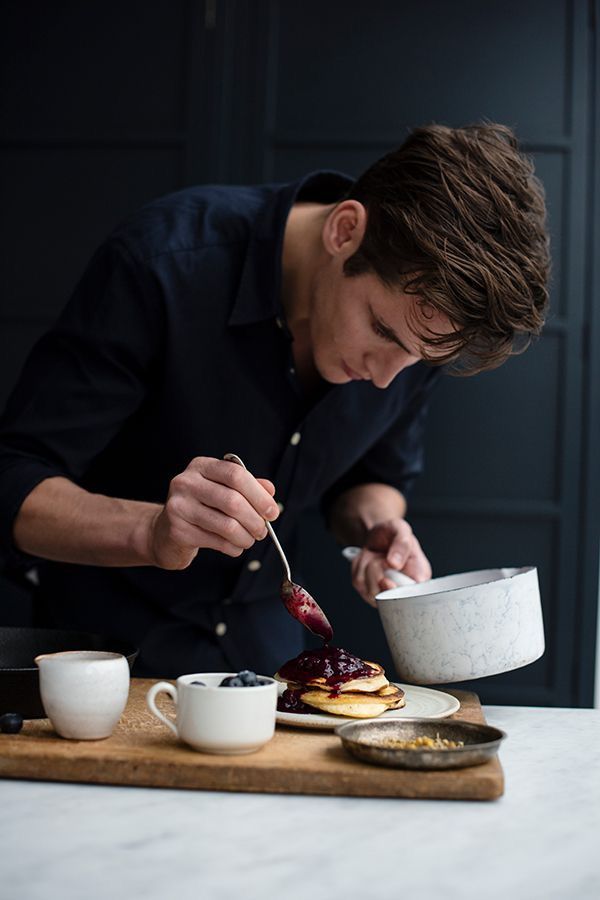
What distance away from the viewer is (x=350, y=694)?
1.41m

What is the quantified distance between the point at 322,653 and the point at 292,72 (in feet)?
5.90

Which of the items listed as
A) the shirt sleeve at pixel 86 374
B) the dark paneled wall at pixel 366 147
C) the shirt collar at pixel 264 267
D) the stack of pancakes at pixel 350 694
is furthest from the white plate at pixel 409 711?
the dark paneled wall at pixel 366 147

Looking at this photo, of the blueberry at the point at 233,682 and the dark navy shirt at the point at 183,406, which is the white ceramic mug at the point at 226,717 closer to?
the blueberry at the point at 233,682

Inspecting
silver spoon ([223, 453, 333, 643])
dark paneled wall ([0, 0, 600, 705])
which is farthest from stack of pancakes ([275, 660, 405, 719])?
dark paneled wall ([0, 0, 600, 705])

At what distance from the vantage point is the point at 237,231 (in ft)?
6.36

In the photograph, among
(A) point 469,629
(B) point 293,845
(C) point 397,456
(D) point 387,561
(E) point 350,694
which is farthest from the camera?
(C) point 397,456

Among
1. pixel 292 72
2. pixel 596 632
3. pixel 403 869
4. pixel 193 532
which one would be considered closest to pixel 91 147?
pixel 292 72

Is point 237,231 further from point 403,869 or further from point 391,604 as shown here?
point 403,869

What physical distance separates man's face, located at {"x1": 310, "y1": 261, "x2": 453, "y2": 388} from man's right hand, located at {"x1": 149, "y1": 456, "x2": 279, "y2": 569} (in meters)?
0.35

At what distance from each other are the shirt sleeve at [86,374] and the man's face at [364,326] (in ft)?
0.98

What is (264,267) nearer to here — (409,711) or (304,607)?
(304,607)

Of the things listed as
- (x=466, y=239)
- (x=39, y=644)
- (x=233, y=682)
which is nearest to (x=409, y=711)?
(x=233, y=682)

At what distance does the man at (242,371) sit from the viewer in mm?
1489

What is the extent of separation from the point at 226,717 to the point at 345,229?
884mm
